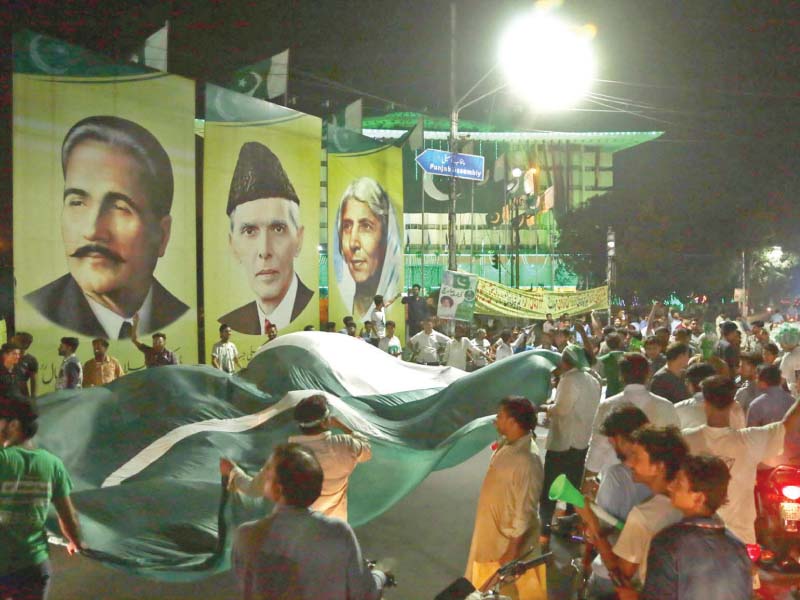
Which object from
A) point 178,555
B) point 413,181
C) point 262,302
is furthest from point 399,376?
point 413,181

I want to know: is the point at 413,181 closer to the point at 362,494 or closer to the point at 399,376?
the point at 399,376

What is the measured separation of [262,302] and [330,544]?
14.5m

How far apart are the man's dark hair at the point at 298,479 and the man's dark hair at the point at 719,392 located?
2693mm

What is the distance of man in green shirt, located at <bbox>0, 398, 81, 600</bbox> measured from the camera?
4066 mm

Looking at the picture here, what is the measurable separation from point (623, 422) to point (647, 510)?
692 millimetres

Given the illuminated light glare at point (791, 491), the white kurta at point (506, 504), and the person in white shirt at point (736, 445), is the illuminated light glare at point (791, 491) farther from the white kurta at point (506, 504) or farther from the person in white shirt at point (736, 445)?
the white kurta at point (506, 504)

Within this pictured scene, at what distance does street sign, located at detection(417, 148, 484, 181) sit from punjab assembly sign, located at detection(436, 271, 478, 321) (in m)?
3.84

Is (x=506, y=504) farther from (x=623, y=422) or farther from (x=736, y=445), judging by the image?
(x=736, y=445)

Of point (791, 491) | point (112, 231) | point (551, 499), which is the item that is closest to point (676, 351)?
point (791, 491)

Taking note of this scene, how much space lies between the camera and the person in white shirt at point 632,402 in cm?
Answer: 579

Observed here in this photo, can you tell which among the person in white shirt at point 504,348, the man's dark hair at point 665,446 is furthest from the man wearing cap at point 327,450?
the person in white shirt at point 504,348

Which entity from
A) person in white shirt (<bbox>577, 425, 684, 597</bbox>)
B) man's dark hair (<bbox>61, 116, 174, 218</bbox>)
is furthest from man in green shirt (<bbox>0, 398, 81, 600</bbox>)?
man's dark hair (<bbox>61, 116, 174, 218</bbox>)

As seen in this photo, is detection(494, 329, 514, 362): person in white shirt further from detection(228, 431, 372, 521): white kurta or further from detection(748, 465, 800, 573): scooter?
detection(228, 431, 372, 521): white kurta

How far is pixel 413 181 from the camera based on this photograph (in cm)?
4784
